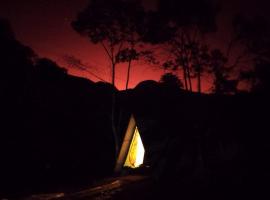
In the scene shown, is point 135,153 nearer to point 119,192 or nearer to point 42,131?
point 119,192

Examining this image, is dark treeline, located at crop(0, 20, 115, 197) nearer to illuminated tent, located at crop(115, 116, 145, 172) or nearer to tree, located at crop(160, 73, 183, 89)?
illuminated tent, located at crop(115, 116, 145, 172)

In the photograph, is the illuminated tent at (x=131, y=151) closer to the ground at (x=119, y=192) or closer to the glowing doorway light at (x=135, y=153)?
the glowing doorway light at (x=135, y=153)

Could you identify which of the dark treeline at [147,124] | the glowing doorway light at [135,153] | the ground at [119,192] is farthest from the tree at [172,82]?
the ground at [119,192]

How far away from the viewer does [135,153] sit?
1794 centimetres

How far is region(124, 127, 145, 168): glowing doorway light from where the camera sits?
57.6 feet

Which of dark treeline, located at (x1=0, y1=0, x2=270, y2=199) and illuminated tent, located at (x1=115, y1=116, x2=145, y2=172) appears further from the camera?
illuminated tent, located at (x1=115, y1=116, x2=145, y2=172)

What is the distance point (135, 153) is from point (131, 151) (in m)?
0.33

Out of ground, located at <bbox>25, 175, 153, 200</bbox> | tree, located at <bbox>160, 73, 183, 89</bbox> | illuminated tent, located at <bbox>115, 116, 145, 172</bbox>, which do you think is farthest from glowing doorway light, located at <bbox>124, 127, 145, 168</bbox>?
tree, located at <bbox>160, 73, 183, 89</bbox>

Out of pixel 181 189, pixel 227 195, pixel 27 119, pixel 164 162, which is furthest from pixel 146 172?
pixel 27 119

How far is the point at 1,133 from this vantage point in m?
20.0

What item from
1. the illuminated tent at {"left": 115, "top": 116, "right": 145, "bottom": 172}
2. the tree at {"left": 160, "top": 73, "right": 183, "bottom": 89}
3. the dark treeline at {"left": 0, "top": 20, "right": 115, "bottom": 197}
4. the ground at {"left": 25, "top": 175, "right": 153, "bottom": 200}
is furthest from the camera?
the tree at {"left": 160, "top": 73, "right": 183, "bottom": 89}

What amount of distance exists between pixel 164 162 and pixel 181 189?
1.93 meters

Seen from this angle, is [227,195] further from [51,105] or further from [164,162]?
[51,105]

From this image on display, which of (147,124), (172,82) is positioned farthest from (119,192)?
(172,82)
